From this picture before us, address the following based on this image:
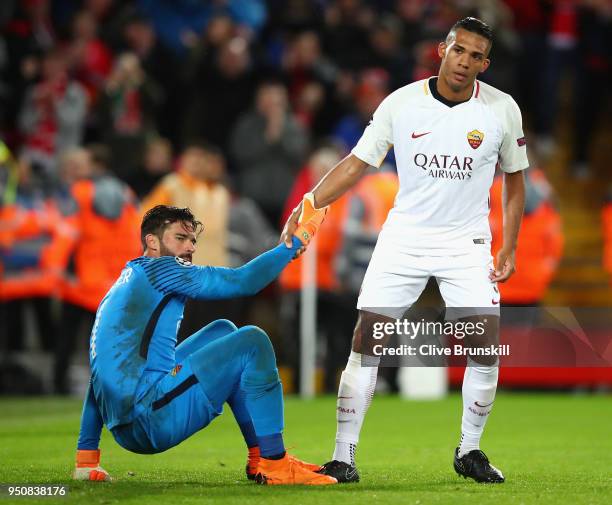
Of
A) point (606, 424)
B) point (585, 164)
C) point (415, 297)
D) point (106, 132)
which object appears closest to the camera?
point (415, 297)

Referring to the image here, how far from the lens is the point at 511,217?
6.96 metres

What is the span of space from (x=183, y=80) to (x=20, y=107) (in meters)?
1.86

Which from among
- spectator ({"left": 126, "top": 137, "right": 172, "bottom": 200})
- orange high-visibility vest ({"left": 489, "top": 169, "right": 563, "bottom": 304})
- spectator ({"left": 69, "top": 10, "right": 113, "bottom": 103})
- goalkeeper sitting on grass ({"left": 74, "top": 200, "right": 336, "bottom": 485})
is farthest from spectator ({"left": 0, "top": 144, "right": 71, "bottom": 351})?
goalkeeper sitting on grass ({"left": 74, "top": 200, "right": 336, "bottom": 485})

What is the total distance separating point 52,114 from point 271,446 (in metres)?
9.21

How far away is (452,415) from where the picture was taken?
38.7 ft

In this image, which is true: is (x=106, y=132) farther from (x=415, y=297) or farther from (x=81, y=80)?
(x=415, y=297)

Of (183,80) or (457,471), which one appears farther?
(183,80)

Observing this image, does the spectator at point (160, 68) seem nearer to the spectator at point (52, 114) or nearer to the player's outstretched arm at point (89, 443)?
the spectator at point (52, 114)

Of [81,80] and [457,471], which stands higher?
[81,80]

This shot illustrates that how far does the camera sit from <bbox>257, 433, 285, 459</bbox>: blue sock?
643 centimetres

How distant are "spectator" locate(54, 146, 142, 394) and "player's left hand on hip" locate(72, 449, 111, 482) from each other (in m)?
6.87

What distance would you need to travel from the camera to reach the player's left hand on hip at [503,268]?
683cm

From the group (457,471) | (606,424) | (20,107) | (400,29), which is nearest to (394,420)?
(606,424)

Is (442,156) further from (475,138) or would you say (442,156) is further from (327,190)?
(327,190)
